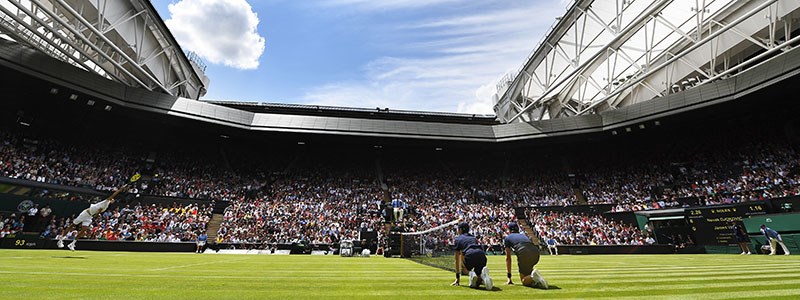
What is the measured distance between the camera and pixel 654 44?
26.8 meters

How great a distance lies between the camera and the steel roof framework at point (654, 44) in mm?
20781

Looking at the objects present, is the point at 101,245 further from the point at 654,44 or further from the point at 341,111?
the point at 654,44

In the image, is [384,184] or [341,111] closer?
[384,184]

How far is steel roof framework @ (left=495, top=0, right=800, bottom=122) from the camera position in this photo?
68.2 feet

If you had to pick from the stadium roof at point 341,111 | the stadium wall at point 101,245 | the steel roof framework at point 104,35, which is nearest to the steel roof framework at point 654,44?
the stadium roof at point 341,111

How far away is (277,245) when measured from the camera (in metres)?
24.4

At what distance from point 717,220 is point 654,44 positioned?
1278 centimetres

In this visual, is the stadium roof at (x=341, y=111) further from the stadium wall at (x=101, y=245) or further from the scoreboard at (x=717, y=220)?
the scoreboard at (x=717, y=220)

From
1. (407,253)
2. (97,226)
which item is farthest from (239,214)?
(407,253)

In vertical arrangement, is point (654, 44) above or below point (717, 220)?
above

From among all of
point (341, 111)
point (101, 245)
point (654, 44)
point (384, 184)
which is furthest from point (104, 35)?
point (654, 44)

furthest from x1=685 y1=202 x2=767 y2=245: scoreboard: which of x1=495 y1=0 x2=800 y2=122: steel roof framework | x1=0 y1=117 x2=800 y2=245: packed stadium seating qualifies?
x1=495 y1=0 x2=800 y2=122: steel roof framework

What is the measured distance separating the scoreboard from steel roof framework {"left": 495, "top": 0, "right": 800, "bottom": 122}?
831cm

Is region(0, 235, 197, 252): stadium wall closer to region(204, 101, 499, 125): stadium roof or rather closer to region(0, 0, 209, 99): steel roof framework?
region(0, 0, 209, 99): steel roof framework
